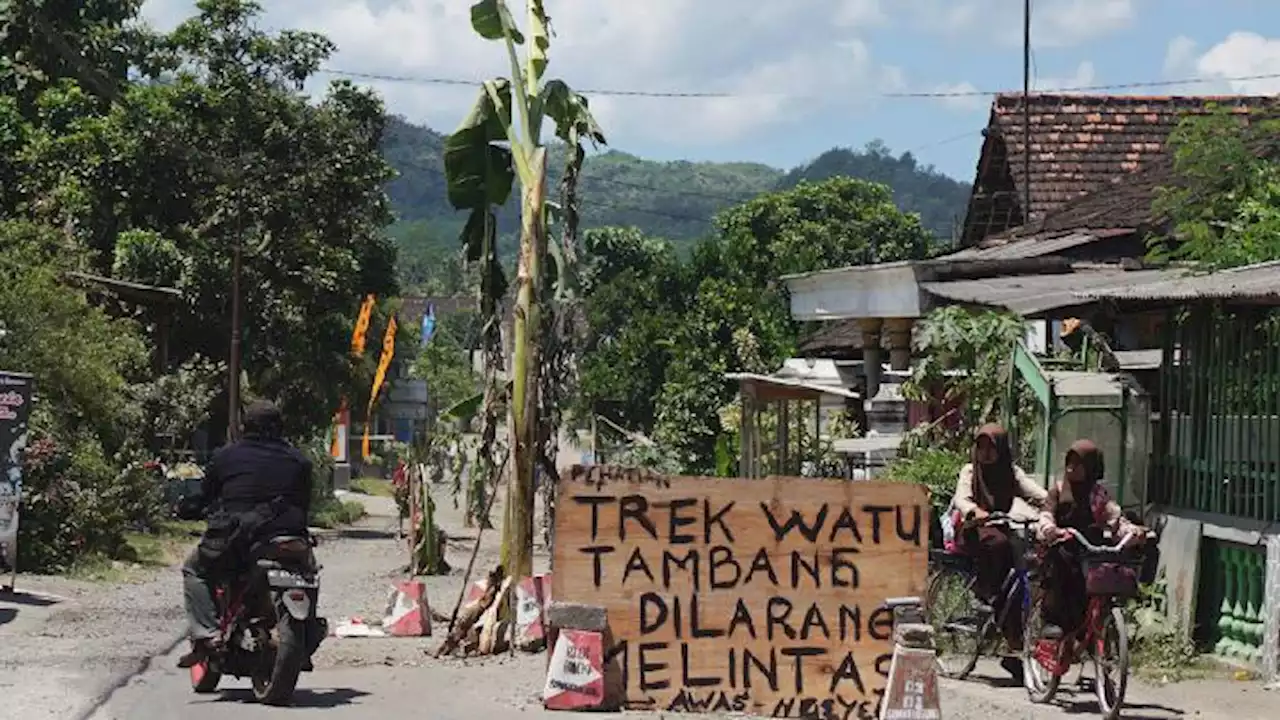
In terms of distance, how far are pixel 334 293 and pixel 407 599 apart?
2231 cm

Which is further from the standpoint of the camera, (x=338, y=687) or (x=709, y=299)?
(x=709, y=299)

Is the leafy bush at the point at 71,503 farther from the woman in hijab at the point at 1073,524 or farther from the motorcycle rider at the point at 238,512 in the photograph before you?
the woman in hijab at the point at 1073,524

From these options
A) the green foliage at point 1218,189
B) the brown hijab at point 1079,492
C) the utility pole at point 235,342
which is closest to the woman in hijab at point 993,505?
the brown hijab at point 1079,492

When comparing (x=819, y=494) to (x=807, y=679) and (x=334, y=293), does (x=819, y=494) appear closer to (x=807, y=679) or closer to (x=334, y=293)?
(x=807, y=679)

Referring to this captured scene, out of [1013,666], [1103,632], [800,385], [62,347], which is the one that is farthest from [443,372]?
[1103,632]

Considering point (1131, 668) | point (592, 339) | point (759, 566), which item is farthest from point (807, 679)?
point (592, 339)

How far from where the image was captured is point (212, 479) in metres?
12.0

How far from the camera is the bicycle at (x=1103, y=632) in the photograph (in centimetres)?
1155

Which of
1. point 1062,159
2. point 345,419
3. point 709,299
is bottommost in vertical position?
point 345,419

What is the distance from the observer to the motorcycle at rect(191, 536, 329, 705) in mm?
11469

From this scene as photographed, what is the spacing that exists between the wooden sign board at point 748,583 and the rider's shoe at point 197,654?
2124 millimetres

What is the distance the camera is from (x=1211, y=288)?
13.5m

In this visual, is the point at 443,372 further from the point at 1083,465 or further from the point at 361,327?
the point at 1083,465

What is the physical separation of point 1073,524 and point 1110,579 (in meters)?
0.58
